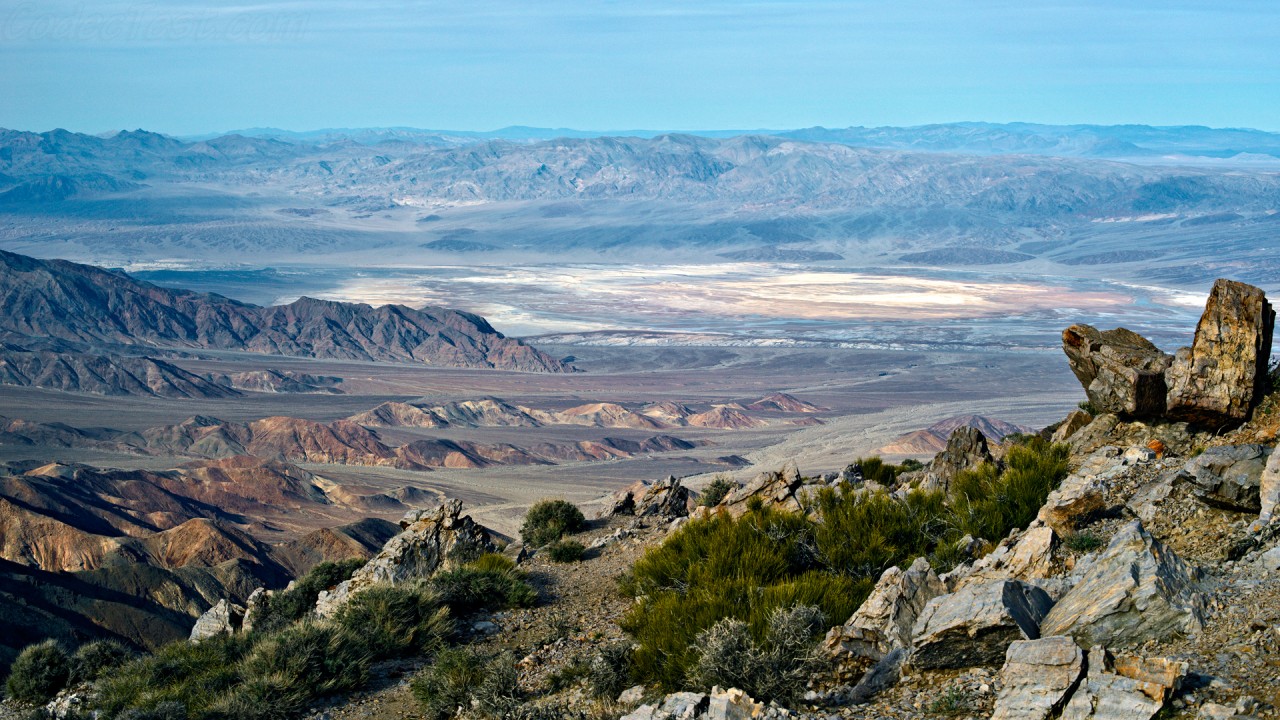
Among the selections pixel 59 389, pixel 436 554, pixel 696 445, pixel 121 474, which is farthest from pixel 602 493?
pixel 59 389

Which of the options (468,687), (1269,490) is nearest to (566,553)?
(468,687)

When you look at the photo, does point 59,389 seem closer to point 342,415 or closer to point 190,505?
point 342,415

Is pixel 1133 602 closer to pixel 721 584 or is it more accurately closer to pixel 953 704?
pixel 953 704

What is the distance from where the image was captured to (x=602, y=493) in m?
68.2

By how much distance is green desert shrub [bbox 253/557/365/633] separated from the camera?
1339cm

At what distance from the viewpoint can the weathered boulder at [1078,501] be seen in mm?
9453

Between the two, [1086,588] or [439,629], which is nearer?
[1086,588]

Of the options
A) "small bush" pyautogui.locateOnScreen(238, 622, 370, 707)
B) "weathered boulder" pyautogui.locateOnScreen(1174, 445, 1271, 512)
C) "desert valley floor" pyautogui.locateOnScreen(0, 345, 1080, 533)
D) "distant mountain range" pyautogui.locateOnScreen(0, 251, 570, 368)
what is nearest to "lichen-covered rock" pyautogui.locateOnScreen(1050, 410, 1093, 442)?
"weathered boulder" pyautogui.locateOnScreen(1174, 445, 1271, 512)

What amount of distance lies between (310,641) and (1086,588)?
659 cm

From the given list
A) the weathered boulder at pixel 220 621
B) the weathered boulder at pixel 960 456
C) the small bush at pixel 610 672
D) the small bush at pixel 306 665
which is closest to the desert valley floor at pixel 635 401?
the weathered boulder at pixel 220 621

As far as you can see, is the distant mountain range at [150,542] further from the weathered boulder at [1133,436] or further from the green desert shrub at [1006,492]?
the weathered boulder at [1133,436]

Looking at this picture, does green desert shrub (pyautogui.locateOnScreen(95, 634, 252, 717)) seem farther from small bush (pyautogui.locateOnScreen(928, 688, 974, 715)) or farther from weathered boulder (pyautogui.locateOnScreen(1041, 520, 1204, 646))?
weathered boulder (pyautogui.locateOnScreen(1041, 520, 1204, 646))

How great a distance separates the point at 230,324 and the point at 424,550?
141802mm

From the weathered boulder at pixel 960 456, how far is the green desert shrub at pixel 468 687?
6.71 meters
